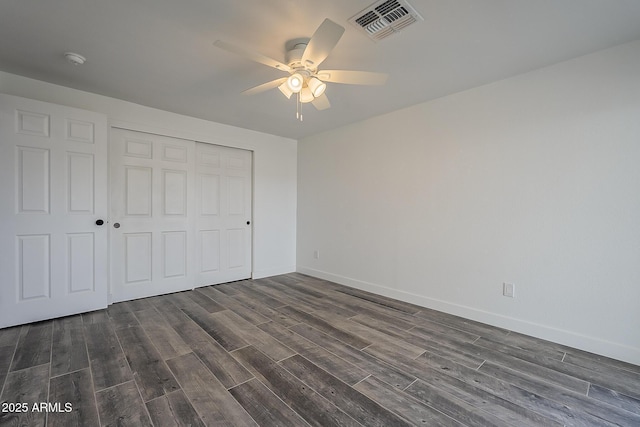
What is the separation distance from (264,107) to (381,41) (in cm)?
179

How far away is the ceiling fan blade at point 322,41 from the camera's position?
156cm

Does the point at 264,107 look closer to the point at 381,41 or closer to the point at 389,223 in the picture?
the point at 381,41

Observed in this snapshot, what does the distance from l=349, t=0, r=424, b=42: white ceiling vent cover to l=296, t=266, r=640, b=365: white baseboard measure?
8.89 feet

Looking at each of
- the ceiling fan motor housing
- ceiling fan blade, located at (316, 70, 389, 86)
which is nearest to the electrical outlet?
ceiling fan blade, located at (316, 70, 389, 86)

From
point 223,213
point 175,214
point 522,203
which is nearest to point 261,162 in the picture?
point 223,213

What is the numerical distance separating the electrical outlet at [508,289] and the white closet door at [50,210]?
420 centimetres

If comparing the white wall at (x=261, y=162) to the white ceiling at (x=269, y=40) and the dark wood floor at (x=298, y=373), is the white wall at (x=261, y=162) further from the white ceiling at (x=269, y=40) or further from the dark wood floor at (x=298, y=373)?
the dark wood floor at (x=298, y=373)

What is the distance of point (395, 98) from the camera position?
3.10 m

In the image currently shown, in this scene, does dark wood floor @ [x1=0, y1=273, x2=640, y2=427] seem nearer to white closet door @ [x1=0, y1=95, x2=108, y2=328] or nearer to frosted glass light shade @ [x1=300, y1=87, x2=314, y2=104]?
white closet door @ [x1=0, y1=95, x2=108, y2=328]

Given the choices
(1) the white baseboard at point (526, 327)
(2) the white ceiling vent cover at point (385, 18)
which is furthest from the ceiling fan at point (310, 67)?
(1) the white baseboard at point (526, 327)

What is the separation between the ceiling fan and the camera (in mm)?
1698

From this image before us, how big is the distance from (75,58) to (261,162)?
2.56m

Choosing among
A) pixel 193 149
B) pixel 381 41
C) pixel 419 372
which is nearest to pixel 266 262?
pixel 193 149

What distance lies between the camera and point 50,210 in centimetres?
272
